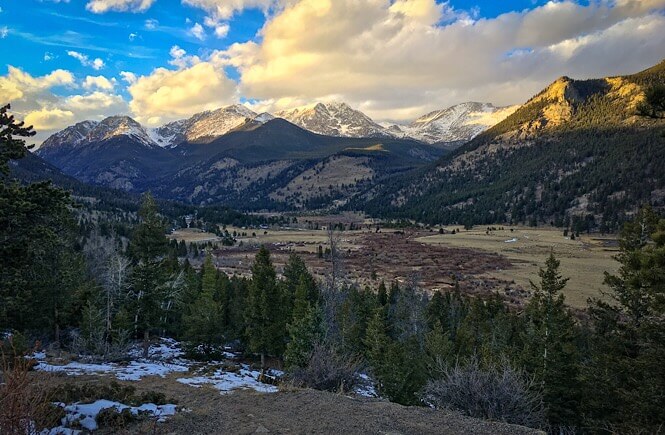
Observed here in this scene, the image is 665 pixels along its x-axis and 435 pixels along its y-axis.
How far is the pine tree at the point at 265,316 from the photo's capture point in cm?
3425

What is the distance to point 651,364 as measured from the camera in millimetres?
14344

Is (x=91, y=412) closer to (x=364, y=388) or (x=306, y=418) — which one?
(x=306, y=418)

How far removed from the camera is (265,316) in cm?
3459

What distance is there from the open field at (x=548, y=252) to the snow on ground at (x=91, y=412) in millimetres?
64158

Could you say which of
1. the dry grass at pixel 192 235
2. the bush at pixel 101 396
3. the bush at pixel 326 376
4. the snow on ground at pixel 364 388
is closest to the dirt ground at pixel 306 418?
the bush at pixel 101 396

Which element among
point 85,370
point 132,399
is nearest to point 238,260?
point 85,370

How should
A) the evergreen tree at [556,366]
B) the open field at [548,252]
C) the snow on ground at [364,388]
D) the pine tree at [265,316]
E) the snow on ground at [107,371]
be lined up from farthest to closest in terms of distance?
the open field at [548,252], the pine tree at [265,316], the evergreen tree at [556,366], the snow on ground at [364,388], the snow on ground at [107,371]

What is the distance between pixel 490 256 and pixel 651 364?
97.5 metres

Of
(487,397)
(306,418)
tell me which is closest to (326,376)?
(306,418)

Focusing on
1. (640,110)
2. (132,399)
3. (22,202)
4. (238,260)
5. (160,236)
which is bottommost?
(238,260)

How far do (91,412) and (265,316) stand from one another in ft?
79.3

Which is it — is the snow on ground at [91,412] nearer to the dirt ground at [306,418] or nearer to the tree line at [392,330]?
the dirt ground at [306,418]

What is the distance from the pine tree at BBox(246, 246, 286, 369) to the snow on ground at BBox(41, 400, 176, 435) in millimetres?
22494

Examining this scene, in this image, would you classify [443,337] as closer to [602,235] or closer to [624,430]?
[624,430]
